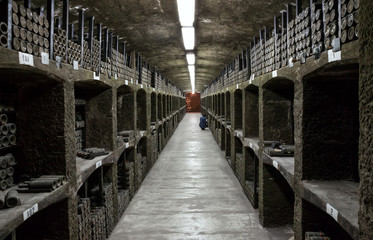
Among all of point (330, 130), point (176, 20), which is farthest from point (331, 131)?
point (176, 20)

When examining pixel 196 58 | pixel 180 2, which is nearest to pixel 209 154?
pixel 196 58

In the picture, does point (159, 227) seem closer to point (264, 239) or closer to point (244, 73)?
point (264, 239)

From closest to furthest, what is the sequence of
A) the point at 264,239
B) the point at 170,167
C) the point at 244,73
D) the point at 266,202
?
1. the point at 264,239
2. the point at 266,202
3. the point at 244,73
4. the point at 170,167

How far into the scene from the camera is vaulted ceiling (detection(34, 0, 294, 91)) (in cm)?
497

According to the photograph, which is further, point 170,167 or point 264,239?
point 170,167

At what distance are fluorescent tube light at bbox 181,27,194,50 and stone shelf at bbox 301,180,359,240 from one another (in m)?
4.92

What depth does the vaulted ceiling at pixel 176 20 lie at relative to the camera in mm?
4973

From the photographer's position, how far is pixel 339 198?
8.93ft

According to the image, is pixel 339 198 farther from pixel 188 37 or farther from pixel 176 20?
pixel 188 37

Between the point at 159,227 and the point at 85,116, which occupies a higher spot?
the point at 85,116

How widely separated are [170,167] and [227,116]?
2987mm

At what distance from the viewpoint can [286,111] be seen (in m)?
5.22

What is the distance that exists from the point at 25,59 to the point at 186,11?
3.86 meters

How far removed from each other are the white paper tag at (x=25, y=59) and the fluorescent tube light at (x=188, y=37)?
4.85 metres
